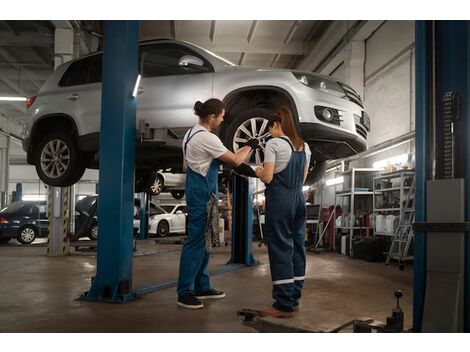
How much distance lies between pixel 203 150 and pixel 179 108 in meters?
1.29

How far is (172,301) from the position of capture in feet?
12.6

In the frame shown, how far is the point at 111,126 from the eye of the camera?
3.89m

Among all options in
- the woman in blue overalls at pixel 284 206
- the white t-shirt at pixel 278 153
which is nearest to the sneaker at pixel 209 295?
the woman in blue overalls at pixel 284 206

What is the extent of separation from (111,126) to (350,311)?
244 centimetres

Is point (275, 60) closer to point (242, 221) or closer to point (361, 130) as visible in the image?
point (242, 221)

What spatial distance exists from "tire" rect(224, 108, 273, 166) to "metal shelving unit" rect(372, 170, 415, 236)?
4.09 meters

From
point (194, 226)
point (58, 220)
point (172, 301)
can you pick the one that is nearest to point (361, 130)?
point (194, 226)

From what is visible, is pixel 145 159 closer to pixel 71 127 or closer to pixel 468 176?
pixel 71 127

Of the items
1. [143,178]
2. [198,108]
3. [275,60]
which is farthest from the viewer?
[275,60]

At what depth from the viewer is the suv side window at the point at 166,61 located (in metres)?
4.61

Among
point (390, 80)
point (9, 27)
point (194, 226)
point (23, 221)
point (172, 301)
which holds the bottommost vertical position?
point (172, 301)

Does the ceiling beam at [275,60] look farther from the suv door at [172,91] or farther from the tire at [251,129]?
the tire at [251,129]

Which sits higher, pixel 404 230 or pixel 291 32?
pixel 291 32
